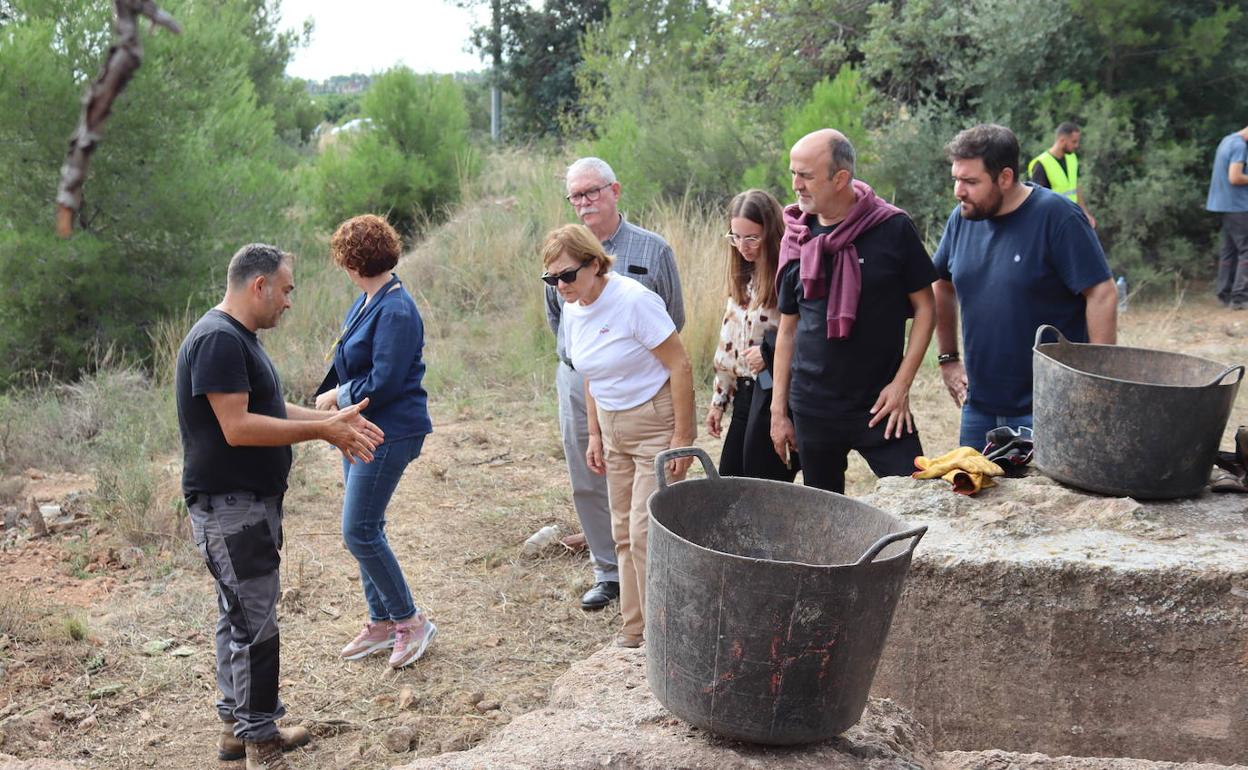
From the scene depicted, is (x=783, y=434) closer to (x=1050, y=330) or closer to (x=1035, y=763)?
(x=1050, y=330)

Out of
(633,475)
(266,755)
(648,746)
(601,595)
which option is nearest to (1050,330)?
(633,475)

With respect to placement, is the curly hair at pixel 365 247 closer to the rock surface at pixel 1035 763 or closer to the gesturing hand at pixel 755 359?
the gesturing hand at pixel 755 359

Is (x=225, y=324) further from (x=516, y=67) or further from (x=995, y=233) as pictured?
(x=516, y=67)

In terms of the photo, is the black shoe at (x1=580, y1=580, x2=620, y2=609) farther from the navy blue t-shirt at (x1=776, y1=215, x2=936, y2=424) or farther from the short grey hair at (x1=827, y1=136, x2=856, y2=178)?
the short grey hair at (x1=827, y1=136, x2=856, y2=178)

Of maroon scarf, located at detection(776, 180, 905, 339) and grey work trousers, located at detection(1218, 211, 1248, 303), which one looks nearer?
maroon scarf, located at detection(776, 180, 905, 339)

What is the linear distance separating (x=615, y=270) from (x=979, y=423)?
1561mm

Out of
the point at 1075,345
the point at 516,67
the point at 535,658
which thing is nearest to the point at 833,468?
the point at 1075,345

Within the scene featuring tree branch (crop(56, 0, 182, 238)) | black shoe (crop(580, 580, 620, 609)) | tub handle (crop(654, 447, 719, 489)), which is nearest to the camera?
tree branch (crop(56, 0, 182, 238))

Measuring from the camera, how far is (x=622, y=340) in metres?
3.91

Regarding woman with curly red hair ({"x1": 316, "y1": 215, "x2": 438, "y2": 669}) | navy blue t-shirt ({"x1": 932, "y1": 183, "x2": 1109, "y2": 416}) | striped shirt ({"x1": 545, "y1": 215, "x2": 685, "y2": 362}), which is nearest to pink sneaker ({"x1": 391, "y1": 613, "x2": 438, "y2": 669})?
woman with curly red hair ({"x1": 316, "y1": 215, "x2": 438, "y2": 669})

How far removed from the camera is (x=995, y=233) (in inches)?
155

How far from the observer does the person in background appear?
9961mm

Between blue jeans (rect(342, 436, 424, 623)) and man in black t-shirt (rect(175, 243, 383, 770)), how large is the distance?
397mm

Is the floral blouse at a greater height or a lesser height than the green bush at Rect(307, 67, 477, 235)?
lesser
